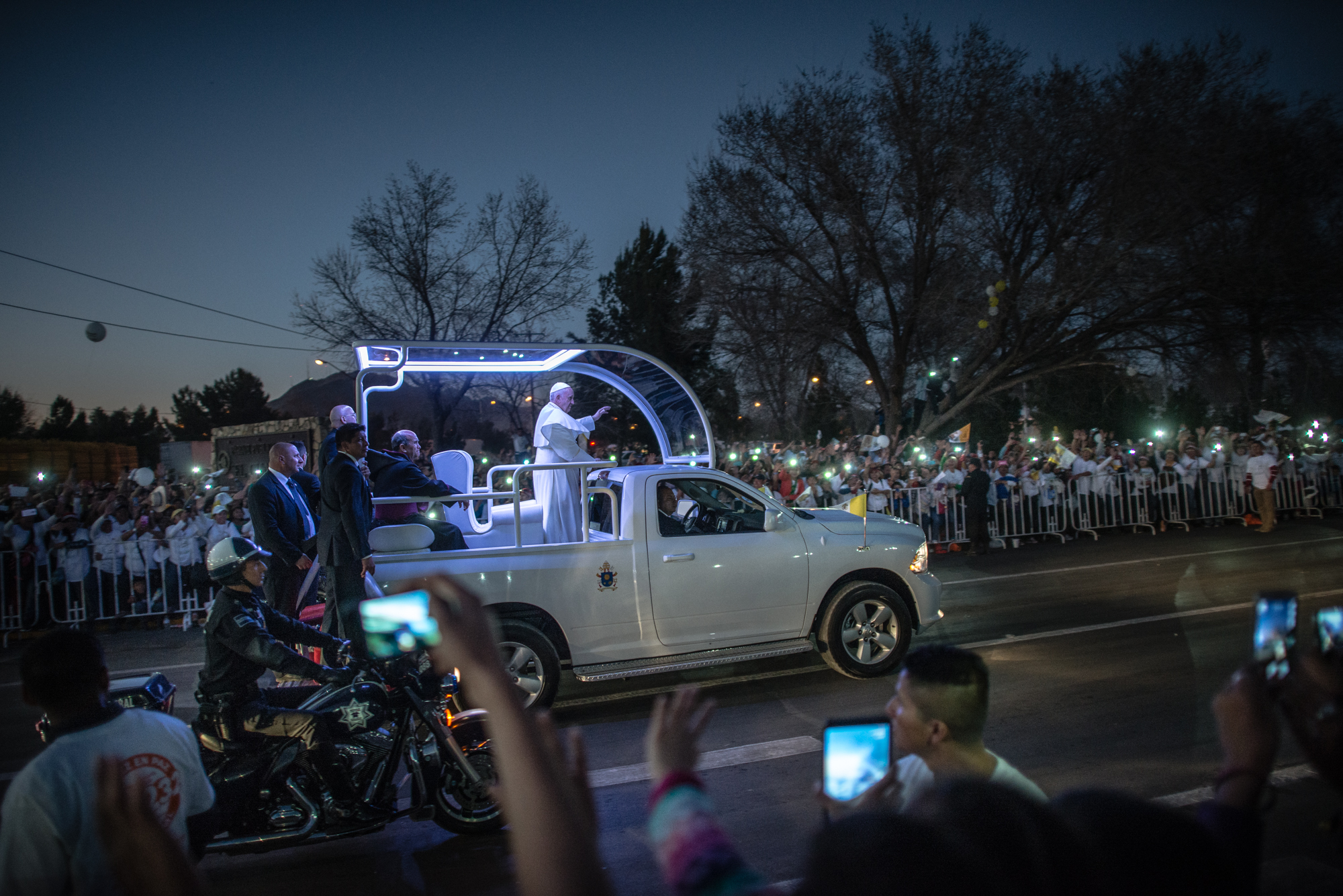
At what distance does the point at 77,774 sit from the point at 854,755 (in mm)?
2094

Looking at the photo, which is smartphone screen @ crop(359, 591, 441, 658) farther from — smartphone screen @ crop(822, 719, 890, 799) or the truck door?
the truck door

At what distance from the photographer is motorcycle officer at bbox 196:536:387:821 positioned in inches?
168

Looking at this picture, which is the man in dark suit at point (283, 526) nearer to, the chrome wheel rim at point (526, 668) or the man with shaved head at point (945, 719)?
the chrome wheel rim at point (526, 668)

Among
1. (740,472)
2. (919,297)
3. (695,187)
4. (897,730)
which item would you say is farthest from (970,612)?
(695,187)

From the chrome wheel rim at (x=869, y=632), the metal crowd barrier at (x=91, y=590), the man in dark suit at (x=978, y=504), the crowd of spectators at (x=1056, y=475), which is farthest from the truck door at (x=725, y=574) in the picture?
the man in dark suit at (x=978, y=504)

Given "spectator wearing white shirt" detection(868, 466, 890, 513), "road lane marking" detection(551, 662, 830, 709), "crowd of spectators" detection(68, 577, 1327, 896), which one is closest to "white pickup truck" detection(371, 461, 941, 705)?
"road lane marking" detection(551, 662, 830, 709)

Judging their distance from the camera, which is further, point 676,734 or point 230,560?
point 230,560

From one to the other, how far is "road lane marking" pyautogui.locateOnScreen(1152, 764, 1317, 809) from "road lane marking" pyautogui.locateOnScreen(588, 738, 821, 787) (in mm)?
2069

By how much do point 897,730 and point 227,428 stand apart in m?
27.1

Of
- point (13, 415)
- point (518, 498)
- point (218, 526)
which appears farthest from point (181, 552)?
point (13, 415)

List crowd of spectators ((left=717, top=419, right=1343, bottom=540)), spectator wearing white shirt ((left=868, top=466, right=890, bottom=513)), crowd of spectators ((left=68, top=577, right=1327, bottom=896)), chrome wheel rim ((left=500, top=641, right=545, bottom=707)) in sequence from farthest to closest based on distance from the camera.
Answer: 1. crowd of spectators ((left=717, top=419, right=1343, bottom=540))
2. spectator wearing white shirt ((left=868, top=466, right=890, bottom=513))
3. chrome wheel rim ((left=500, top=641, right=545, bottom=707))
4. crowd of spectators ((left=68, top=577, right=1327, bottom=896))

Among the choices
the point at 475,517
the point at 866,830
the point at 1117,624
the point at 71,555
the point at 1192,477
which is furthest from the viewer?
the point at 1192,477

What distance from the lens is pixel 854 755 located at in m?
1.93

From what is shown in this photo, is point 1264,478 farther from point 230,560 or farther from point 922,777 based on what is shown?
point 230,560
